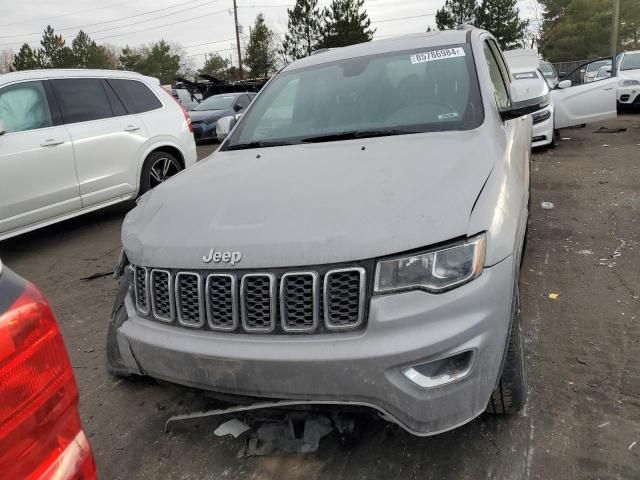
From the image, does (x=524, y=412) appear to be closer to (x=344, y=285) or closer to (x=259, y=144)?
(x=344, y=285)

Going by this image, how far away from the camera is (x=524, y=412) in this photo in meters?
2.54

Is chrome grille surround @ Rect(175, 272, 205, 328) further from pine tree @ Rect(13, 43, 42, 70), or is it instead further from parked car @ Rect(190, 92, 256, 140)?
pine tree @ Rect(13, 43, 42, 70)

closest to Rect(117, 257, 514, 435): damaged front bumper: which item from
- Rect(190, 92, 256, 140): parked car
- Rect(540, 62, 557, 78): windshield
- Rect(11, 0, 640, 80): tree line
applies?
Rect(190, 92, 256, 140): parked car

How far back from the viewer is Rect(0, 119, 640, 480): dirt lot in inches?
88.8

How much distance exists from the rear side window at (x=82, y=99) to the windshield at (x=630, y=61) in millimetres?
14422

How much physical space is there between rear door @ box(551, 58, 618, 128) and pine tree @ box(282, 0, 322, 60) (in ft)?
155

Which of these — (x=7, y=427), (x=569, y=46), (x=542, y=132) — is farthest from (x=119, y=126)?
(x=569, y=46)

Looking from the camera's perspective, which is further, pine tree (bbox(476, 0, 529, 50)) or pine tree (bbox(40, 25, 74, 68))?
pine tree (bbox(40, 25, 74, 68))

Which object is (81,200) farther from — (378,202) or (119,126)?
(378,202)

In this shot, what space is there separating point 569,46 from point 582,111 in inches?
1876

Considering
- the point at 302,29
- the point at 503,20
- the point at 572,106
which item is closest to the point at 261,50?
the point at 302,29

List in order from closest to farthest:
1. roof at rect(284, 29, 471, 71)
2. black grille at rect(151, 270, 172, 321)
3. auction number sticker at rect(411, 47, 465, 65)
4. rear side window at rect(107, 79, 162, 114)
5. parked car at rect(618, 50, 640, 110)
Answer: black grille at rect(151, 270, 172, 321) < auction number sticker at rect(411, 47, 465, 65) < roof at rect(284, 29, 471, 71) < rear side window at rect(107, 79, 162, 114) < parked car at rect(618, 50, 640, 110)

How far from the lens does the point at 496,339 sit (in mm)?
1985

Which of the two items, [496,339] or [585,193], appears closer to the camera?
[496,339]
